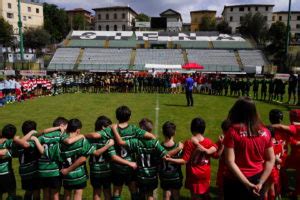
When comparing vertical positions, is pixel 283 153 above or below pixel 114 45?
below

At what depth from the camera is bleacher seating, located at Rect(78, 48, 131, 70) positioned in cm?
5093

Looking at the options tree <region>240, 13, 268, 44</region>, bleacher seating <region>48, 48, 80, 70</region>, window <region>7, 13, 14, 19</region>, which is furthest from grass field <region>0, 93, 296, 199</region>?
window <region>7, 13, 14, 19</region>

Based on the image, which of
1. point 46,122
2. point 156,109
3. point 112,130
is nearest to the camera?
point 112,130

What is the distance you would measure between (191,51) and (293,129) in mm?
53507

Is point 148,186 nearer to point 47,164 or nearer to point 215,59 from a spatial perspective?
point 47,164

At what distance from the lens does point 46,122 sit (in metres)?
13.6

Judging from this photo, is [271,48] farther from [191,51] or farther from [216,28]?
[216,28]

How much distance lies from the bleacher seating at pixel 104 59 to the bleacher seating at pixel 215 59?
37.6 feet

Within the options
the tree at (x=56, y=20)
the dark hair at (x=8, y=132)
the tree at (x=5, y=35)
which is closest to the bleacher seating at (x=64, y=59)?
the tree at (x=5, y=35)

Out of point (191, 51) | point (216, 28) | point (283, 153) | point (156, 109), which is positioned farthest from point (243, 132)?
point (216, 28)

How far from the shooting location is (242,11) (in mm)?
106188

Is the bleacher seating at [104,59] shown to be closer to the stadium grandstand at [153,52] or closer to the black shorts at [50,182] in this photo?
the stadium grandstand at [153,52]

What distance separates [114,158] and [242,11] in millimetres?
110378

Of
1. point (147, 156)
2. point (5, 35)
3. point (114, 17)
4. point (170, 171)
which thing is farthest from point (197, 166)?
point (114, 17)
